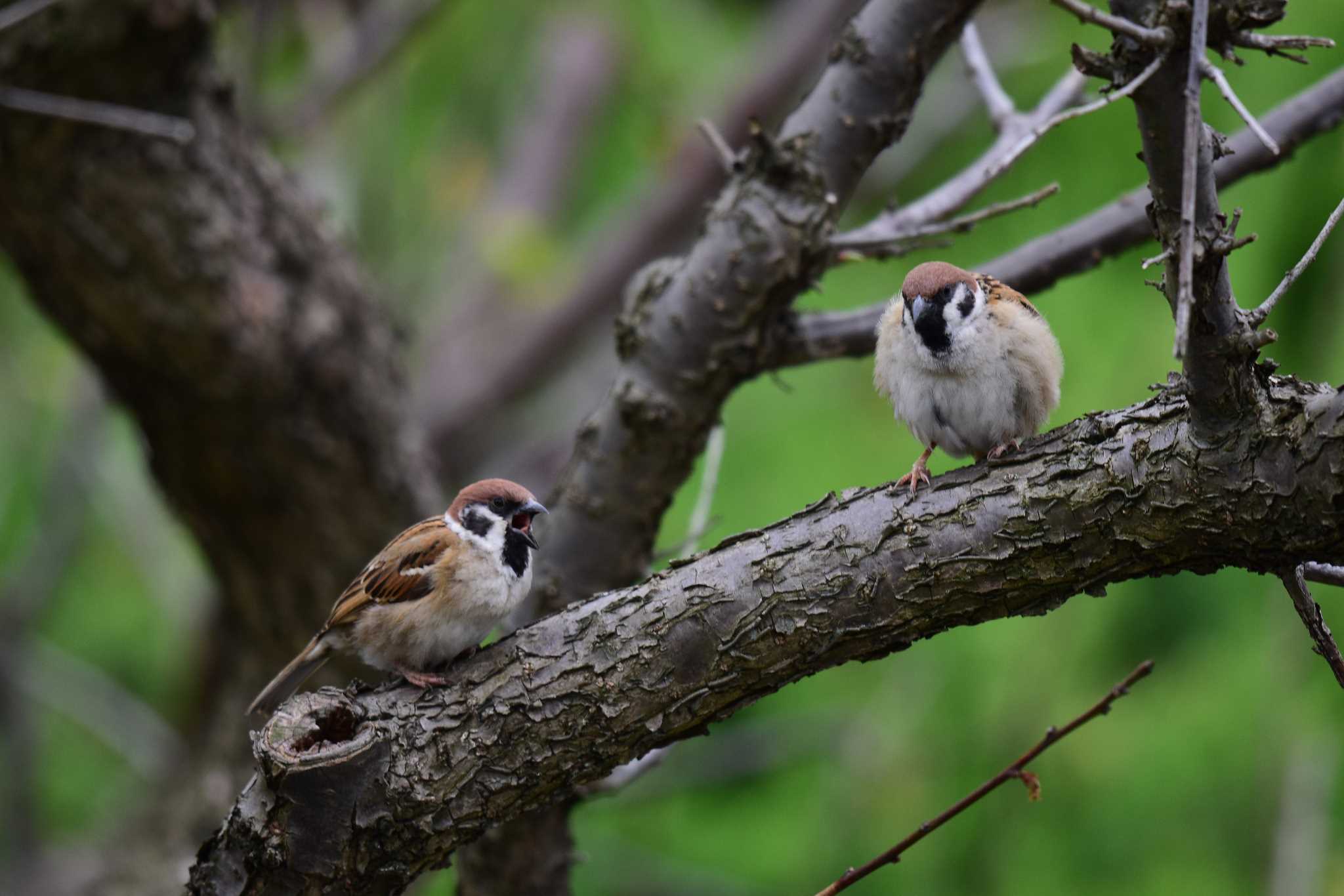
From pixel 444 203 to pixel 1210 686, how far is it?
4948mm

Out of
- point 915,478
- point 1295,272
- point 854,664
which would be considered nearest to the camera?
point 1295,272

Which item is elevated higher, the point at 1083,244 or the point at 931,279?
the point at 1083,244

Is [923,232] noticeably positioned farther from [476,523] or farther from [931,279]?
[476,523]

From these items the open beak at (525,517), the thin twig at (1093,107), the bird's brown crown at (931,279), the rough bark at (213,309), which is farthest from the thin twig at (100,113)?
the thin twig at (1093,107)

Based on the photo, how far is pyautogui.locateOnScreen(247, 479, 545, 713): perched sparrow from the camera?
248 cm

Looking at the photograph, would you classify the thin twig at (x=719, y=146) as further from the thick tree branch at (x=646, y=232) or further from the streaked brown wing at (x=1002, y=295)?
the thick tree branch at (x=646, y=232)

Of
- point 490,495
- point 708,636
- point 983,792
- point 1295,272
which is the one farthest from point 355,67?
point 1295,272

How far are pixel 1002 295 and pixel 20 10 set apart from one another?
2444 millimetres

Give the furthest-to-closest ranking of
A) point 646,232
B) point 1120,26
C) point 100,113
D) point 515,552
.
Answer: point 646,232 → point 100,113 → point 515,552 → point 1120,26

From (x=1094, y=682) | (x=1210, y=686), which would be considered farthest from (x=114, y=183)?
(x=1210, y=686)

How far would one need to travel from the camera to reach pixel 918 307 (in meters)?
2.45

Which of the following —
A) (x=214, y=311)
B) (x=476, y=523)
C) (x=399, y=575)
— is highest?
(x=214, y=311)

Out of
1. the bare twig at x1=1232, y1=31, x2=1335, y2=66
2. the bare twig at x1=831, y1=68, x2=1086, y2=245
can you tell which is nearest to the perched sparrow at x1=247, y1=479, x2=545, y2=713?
the bare twig at x1=831, y1=68, x2=1086, y2=245

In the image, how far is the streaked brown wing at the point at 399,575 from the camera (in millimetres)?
2592
